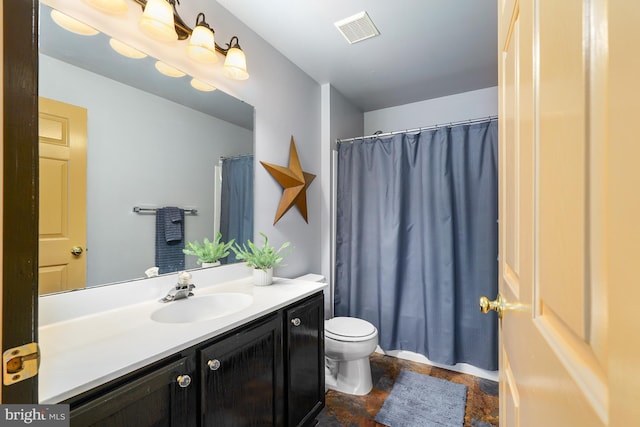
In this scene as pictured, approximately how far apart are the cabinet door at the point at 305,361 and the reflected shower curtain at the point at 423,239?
37.0 inches

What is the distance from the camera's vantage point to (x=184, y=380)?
0.87 m

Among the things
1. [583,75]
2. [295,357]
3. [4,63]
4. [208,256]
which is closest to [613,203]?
[583,75]

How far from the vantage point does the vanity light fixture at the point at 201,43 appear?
1350 mm

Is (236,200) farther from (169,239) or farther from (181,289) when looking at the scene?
(181,289)

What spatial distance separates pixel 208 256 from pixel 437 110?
8.52ft

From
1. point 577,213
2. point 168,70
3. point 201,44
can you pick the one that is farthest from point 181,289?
point 577,213

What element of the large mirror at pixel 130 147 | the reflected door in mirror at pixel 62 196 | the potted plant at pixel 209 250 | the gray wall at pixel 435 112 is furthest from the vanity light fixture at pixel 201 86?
the gray wall at pixel 435 112

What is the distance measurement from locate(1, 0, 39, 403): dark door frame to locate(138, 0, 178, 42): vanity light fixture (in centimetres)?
84

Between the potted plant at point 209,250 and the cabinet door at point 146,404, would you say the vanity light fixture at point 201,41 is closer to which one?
the potted plant at point 209,250

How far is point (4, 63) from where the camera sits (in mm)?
465

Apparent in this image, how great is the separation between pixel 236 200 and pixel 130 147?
622 millimetres

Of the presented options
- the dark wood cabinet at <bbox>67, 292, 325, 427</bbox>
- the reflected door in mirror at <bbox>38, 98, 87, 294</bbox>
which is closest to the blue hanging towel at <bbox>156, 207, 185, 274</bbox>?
the reflected door in mirror at <bbox>38, 98, 87, 294</bbox>

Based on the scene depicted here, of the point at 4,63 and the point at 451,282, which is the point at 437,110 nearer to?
the point at 451,282

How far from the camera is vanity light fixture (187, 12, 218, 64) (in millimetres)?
1350
